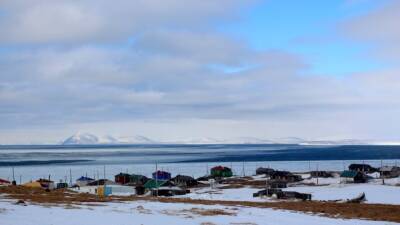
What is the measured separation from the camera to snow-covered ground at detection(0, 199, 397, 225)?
2089 cm

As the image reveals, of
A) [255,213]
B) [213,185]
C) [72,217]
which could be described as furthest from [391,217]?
[213,185]

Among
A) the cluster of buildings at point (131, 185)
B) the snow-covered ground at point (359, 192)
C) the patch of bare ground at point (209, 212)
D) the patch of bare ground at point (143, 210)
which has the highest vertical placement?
the patch of bare ground at point (143, 210)

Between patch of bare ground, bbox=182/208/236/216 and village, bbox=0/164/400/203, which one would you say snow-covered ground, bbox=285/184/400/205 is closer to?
village, bbox=0/164/400/203

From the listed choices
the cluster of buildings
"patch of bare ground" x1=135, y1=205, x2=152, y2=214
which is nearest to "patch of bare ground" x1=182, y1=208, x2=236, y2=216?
"patch of bare ground" x1=135, y1=205, x2=152, y2=214

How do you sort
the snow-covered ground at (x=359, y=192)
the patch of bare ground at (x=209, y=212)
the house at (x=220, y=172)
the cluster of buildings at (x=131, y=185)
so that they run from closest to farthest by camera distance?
the patch of bare ground at (x=209, y=212) < the snow-covered ground at (x=359, y=192) < the cluster of buildings at (x=131, y=185) < the house at (x=220, y=172)

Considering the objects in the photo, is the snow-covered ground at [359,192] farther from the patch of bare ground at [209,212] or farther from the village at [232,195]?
the patch of bare ground at [209,212]

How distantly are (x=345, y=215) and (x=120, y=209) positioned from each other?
10.6 metres

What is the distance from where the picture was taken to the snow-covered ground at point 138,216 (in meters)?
20.9

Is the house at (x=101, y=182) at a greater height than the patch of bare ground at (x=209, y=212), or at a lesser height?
lesser

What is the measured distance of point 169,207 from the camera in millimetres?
28625

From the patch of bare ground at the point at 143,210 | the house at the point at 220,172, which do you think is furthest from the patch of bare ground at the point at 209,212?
the house at the point at 220,172

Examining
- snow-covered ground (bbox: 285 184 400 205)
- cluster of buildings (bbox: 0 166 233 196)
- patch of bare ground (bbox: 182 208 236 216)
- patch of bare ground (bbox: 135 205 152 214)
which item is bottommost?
snow-covered ground (bbox: 285 184 400 205)

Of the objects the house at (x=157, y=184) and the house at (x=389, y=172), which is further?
the house at (x=389, y=172)

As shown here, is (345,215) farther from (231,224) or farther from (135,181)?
(135,181)
